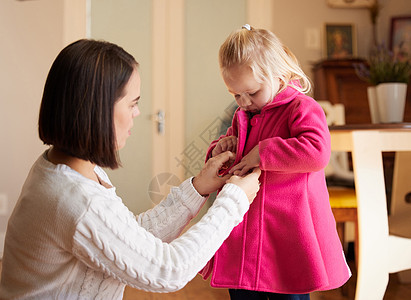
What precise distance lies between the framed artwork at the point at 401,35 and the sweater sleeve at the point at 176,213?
3.50 metres

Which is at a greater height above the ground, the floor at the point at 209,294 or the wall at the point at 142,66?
the wall at the point at 142,66

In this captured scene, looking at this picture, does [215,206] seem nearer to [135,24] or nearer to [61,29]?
[135,24]

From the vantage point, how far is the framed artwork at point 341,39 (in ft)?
12.9

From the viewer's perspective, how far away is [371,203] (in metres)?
1.59

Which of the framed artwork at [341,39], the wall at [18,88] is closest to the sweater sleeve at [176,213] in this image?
the wall at [18,88]

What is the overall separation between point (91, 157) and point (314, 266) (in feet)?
1.80

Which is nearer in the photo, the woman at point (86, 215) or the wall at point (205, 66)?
the woman at point (86, 215)

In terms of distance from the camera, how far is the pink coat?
947 millimetres

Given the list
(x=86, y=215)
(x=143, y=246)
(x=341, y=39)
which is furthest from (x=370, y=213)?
(x=341, y=39)

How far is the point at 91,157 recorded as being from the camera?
86cm

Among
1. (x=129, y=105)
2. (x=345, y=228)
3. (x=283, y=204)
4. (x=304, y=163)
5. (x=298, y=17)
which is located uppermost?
(x=298, y=17)

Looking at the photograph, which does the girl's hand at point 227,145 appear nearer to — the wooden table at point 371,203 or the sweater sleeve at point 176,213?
the sweater sleeve at point 176,213

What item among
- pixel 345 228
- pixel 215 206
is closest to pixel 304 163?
pixel 215 206

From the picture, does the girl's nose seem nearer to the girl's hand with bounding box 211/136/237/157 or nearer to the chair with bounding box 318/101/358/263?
the girl's hand with bounding box 211/136/237/157
